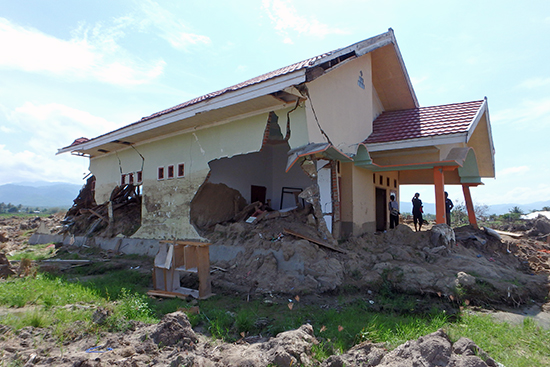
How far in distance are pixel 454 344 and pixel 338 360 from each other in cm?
134

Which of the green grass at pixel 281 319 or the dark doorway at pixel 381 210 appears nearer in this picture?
the green grass at pixel 281 319

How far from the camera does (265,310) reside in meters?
5.99

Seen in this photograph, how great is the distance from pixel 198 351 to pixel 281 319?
1.59 meters

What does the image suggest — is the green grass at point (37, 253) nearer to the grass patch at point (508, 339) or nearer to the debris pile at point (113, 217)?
the debris pile at point (113, 217)

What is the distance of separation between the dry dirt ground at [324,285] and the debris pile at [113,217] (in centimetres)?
153

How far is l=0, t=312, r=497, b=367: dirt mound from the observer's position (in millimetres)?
3586

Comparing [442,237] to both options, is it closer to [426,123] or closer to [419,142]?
[419,142]

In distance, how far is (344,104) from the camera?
32.8 feet

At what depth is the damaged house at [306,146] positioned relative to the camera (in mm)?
8547

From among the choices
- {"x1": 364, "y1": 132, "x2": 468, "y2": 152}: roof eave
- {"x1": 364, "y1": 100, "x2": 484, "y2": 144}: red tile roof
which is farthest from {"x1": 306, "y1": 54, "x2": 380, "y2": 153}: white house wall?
{"x1": 364, "y1": 132, "x2": 468, "y2": 152}: roof eave

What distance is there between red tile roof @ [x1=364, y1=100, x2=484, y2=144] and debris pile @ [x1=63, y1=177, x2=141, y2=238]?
9.84 m

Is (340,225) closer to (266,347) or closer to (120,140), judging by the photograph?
(266,347)

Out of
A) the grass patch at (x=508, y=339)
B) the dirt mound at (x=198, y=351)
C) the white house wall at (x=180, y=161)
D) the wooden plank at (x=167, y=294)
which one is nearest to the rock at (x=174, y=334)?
the dirt mound at (x=198, y=351)

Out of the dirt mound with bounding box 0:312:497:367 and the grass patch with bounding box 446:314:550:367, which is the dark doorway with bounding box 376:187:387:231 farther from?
the dirt mound with bounding box 0:312:497:367
